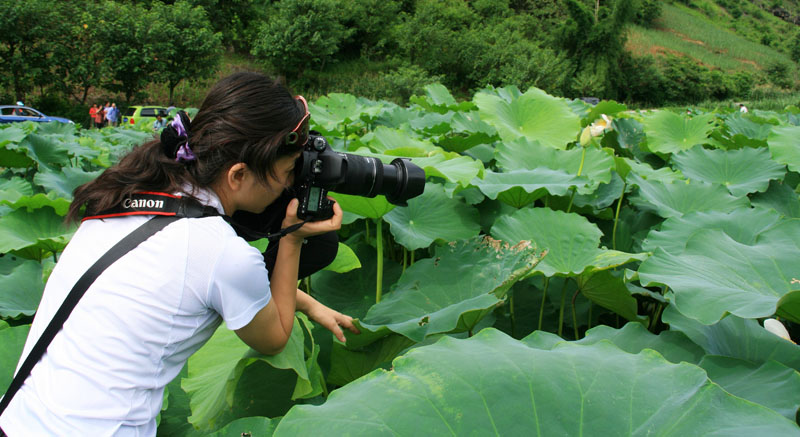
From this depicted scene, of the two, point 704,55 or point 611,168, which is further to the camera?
point 704,55

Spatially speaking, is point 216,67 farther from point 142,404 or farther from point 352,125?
point 142,404

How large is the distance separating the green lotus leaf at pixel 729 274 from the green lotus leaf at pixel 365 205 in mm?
702

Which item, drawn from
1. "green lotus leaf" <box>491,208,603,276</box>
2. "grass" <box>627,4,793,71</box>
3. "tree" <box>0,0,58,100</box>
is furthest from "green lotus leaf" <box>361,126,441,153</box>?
"grass" <box>627,4,793,71</box>

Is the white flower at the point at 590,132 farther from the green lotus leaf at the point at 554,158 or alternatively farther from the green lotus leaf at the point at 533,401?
the green lotus leaf at the point at 533,401

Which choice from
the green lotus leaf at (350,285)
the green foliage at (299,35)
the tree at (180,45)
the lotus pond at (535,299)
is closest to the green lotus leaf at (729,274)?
the lotus pond at (535,299)

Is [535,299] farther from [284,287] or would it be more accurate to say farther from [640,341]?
[284,287]

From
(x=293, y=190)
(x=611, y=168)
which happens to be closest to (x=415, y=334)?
(x=293, y=190)

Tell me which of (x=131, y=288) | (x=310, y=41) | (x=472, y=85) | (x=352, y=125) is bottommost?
(x=472, y=85)

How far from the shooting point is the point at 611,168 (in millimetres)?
1850

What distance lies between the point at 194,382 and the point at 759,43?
74.0 m

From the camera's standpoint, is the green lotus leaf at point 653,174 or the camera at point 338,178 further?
the green lotus leaf at point 653,174

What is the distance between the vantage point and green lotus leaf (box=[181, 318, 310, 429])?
38.3 inches

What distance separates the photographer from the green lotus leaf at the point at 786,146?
1.74 m

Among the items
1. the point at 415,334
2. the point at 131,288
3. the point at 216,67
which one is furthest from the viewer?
the point at 216,67
